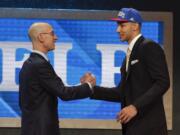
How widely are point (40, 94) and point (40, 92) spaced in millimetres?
15

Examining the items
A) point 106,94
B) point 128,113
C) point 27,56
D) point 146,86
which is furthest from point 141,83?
point 27,56

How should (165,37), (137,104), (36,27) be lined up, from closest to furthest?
(137,104) < (36,27) < (165,37)

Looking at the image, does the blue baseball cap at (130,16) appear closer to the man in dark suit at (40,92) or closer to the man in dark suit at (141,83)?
the man in dark suit at (141,83)

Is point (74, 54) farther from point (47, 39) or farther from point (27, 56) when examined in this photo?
point (47, 39)

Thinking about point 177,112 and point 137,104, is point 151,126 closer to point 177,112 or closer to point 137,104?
point 137,104

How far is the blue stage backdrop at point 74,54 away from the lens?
6.23m

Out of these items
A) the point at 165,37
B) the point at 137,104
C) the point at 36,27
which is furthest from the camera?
the point at 165,37

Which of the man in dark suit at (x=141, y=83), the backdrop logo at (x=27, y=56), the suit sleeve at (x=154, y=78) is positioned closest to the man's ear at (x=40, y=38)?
the man in dark suit at (x=141, y=83)

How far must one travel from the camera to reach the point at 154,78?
3.96 m

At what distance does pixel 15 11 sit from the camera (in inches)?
244

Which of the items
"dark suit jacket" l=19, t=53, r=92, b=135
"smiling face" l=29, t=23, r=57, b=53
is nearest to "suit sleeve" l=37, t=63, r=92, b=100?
"dark suit jacket" l=19, t=53, r=92, b=135

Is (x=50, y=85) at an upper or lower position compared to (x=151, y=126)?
upper

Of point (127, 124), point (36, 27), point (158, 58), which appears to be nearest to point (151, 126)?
point (127, 124)

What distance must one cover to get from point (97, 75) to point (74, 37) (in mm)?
494
